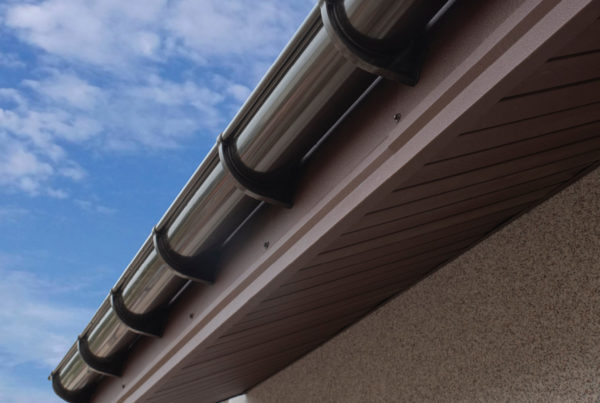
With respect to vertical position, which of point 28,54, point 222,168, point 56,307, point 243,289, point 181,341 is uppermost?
point 222,168

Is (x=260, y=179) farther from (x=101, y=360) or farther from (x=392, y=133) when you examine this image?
(x=101, y=360)

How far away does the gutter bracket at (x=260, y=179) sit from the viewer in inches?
66.1

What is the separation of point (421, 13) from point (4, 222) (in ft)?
213

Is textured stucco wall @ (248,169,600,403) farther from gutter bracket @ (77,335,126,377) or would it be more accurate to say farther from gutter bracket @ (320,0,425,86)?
gutter bracket @ (77,335,126,377)

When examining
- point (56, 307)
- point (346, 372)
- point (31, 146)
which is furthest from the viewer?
point (56, 307)

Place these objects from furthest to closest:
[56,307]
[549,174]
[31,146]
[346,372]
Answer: [56,307]
[31,146]
[346,372]
[549,174]

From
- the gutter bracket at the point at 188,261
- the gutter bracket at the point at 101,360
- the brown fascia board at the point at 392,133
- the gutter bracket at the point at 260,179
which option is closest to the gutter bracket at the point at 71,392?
the gutter bracket at the point at 101,360

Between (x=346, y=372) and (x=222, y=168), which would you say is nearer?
(x=222, y=168)

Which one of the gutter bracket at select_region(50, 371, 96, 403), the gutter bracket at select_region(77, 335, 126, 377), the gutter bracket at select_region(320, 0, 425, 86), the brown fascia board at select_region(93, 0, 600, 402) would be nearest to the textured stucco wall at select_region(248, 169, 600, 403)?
the brown fascia board at select_region(93, 0, 600, 402)

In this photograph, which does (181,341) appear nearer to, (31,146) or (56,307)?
(31,146)

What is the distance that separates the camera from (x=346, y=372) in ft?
10.2

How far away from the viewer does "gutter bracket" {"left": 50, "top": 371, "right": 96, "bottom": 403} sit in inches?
137

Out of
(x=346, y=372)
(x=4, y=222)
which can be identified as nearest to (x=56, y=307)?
(x=4, y=222)

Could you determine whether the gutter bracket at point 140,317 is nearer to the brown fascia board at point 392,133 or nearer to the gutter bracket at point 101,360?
the brown fascia board at point 392,133
